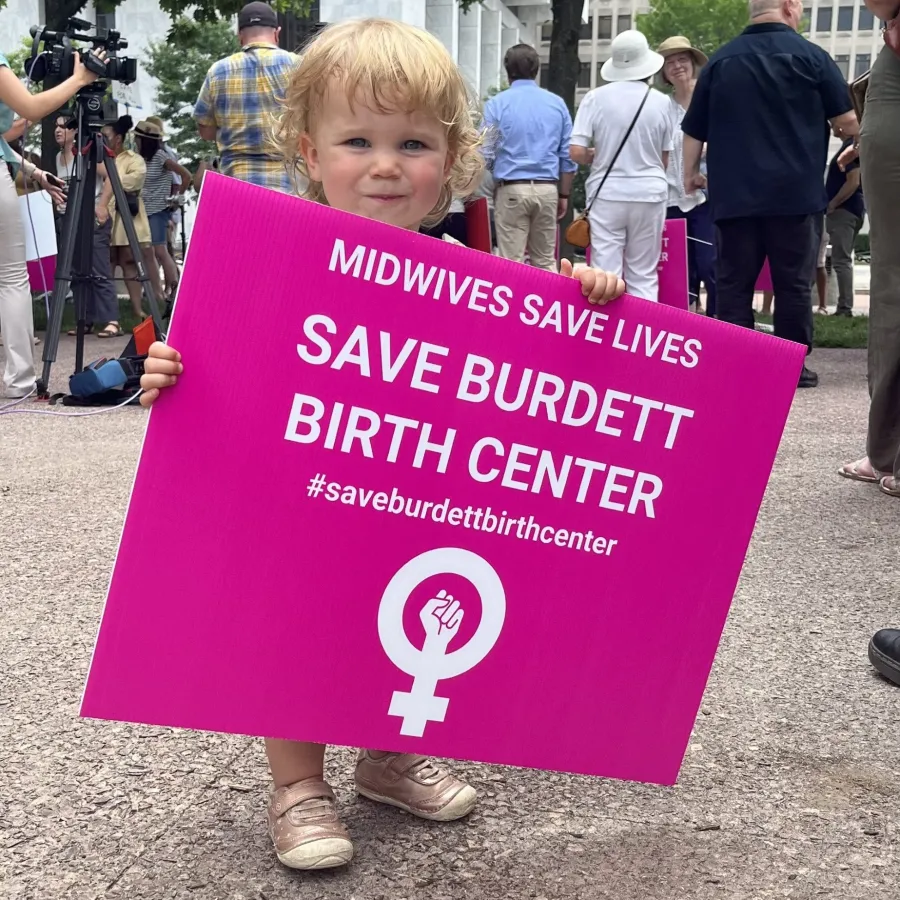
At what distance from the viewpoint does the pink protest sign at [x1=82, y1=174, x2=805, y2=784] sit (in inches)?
66.3

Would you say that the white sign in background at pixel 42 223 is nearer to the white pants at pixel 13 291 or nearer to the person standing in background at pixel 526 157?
the white pants at pixel 13 291

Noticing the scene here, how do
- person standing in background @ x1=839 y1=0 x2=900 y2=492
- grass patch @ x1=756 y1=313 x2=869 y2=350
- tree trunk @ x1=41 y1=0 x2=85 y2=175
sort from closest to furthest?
person standing in background @ x1=839 y1=0 x2=900 y2=492 → grass patch @ x1=756 y1=313 x2=869 y2=350 → tree trunk @ x1=41 y1=0 x2=85 y2=175

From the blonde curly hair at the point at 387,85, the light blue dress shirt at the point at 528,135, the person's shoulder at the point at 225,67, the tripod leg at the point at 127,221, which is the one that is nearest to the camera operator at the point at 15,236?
the tripod leg at the point at 127,221

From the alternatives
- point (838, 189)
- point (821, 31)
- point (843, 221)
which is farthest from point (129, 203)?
point (821, 31)

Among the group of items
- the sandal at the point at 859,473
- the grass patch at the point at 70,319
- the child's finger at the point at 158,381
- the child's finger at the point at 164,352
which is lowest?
the grass patch at the point at 70,319

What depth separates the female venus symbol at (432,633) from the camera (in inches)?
69.6

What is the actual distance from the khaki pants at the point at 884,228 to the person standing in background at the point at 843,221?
20.9 ft

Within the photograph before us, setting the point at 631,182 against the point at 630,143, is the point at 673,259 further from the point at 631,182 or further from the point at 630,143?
the point at 630,143

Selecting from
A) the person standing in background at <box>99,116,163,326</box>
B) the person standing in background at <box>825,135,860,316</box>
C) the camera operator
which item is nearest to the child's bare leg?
the camera operator

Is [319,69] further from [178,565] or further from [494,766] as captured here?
[494,766]

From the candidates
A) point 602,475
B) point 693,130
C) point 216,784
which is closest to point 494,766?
point 216,784

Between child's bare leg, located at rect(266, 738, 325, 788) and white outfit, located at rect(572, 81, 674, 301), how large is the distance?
A: 5.26 meters

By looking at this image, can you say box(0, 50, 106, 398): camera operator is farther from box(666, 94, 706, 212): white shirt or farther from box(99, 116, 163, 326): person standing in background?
box(666, 94, 706, 212): white shirt

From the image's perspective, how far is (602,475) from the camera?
1.80 m
